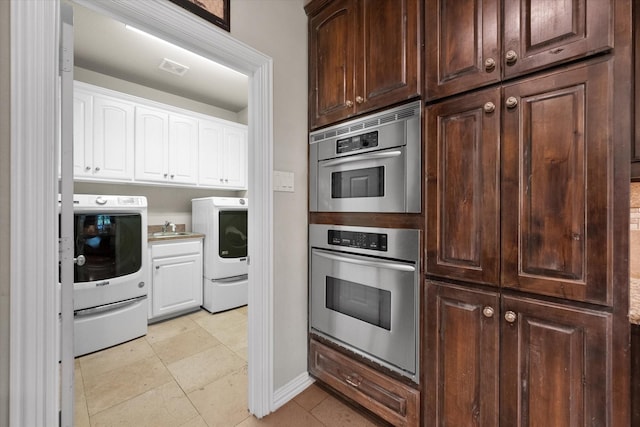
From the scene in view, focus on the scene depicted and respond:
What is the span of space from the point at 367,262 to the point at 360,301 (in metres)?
0.23

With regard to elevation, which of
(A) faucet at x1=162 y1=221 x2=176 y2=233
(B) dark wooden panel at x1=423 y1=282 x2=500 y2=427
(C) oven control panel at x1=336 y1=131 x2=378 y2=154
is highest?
(C) oven control panel at x1=336 y1=131 x2=378 y2=154

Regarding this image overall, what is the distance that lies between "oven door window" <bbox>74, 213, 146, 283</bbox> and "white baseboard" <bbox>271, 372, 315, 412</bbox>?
1803mm

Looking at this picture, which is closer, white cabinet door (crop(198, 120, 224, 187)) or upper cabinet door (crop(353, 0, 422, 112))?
upper cabinet door (crop(353, 0, 422, 112))

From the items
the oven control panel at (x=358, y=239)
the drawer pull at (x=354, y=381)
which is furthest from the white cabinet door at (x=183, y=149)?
the drawer pull at (x=354, y=381)

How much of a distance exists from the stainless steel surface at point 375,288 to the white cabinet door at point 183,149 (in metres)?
2.12

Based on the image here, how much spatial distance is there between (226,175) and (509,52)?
3139mm

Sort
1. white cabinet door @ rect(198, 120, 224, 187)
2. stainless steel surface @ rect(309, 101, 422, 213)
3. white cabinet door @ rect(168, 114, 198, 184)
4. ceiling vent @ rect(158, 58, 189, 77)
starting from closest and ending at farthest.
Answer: stainless steel surface @ rect(309, 101, 422, 213), ceiling vent @ rect(158, 58, 189, 77), white cabinet door @ rect(168, 114, 198, 184), white cabinet door @ rect(198, 120, 224, 187)

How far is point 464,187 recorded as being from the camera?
1093 mm

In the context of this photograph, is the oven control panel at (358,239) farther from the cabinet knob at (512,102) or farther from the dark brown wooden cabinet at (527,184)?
the cabinet knob at (512,102)

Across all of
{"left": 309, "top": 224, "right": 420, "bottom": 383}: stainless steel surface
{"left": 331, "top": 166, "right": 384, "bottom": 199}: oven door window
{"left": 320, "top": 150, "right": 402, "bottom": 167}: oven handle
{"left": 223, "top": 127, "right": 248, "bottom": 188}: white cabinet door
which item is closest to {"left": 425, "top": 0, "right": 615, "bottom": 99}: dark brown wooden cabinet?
{"left": 320, "top": 150, "right": 402, "bottom": 167}: oven handle

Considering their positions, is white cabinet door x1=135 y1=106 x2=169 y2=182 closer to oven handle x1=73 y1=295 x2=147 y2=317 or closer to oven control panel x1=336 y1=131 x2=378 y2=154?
Answer: oven handle x1=73 y1=295 x2=147 y2=317

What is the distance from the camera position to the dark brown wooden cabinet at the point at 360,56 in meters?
1.25

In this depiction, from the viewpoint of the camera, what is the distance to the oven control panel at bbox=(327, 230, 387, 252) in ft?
4.42

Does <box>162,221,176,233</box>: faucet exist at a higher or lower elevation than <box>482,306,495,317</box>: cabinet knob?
higher
